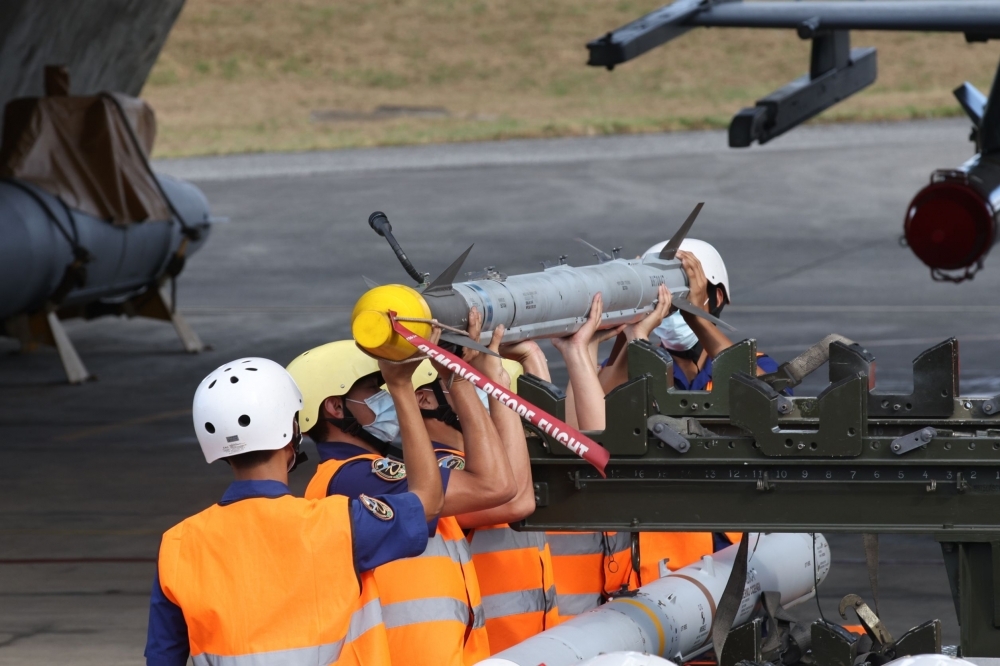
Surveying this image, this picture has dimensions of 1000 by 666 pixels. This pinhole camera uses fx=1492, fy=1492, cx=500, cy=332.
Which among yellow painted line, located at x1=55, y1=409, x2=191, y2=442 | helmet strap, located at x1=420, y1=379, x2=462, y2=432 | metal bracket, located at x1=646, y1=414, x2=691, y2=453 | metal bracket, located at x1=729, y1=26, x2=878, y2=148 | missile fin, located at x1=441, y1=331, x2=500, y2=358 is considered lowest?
yellow painted line, located at x1=55, y1=409, x2=191, y2=442

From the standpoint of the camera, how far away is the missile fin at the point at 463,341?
4504 mm

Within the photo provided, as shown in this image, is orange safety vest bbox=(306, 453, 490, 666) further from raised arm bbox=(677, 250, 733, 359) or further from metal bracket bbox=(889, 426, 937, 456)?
raised arm bbox=(677, 250, 733, 359)

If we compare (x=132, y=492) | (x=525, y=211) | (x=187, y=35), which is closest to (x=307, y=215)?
(x=525, y=211)

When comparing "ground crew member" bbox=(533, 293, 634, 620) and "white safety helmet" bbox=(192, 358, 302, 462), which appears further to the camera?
"ground crew member" bbox=(533, 293, 634, 620)

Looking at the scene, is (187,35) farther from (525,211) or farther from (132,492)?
(132,492)

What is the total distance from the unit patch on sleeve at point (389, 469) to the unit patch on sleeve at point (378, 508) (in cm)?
40

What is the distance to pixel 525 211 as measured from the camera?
1171 inches

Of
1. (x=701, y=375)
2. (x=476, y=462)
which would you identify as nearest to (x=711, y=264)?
(x=701, y=375)

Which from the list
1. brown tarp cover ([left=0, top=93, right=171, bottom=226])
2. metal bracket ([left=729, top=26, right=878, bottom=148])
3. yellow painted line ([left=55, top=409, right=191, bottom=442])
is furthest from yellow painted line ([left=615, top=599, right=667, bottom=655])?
brown tarp cover ([left=0, top=93, right=171, bottom=226])

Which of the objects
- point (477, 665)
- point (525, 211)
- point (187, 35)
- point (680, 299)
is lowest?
point (187, 35)

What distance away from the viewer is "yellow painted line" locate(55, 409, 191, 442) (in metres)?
13.1

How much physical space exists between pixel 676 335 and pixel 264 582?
326 cm

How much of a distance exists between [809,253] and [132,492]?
15741 millimetres

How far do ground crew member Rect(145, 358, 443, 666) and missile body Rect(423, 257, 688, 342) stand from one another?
651 millimetres
